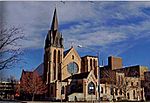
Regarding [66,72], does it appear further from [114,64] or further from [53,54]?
[114,64]

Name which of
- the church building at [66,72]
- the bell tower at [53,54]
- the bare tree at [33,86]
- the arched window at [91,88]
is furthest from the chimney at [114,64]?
the bare tree at [33,86]

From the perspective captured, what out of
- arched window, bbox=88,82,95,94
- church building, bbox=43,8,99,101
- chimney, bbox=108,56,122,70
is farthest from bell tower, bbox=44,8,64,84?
chimney, bbox=108,56,122,70

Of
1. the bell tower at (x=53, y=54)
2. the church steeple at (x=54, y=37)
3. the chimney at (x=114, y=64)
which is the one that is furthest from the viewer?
the chimney at (x=114, y=64)

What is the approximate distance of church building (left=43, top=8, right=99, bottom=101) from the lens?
40156 millimetres

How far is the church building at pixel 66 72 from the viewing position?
4016cm

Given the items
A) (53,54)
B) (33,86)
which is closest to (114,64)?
(53,54)

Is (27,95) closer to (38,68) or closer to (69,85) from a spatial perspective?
(69,85)

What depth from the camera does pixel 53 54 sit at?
4672 cm

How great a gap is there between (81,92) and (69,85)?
8.80 feet

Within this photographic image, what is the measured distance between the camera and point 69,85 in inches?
1640

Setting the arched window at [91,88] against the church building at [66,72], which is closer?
the church building at [66,72]

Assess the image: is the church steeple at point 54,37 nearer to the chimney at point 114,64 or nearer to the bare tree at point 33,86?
the bare tree at point 33,86

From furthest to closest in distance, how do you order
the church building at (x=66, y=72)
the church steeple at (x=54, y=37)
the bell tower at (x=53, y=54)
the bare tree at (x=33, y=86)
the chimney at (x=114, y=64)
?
the chimney at (x=114, y=64), the church steeple at (x=54, y=37), the bell tower at (x=53, y=54), the bare tree at (x=33, y=86), the church building at (x=66, y=72)

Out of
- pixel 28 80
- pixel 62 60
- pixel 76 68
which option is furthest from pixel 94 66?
pixel 28 80
